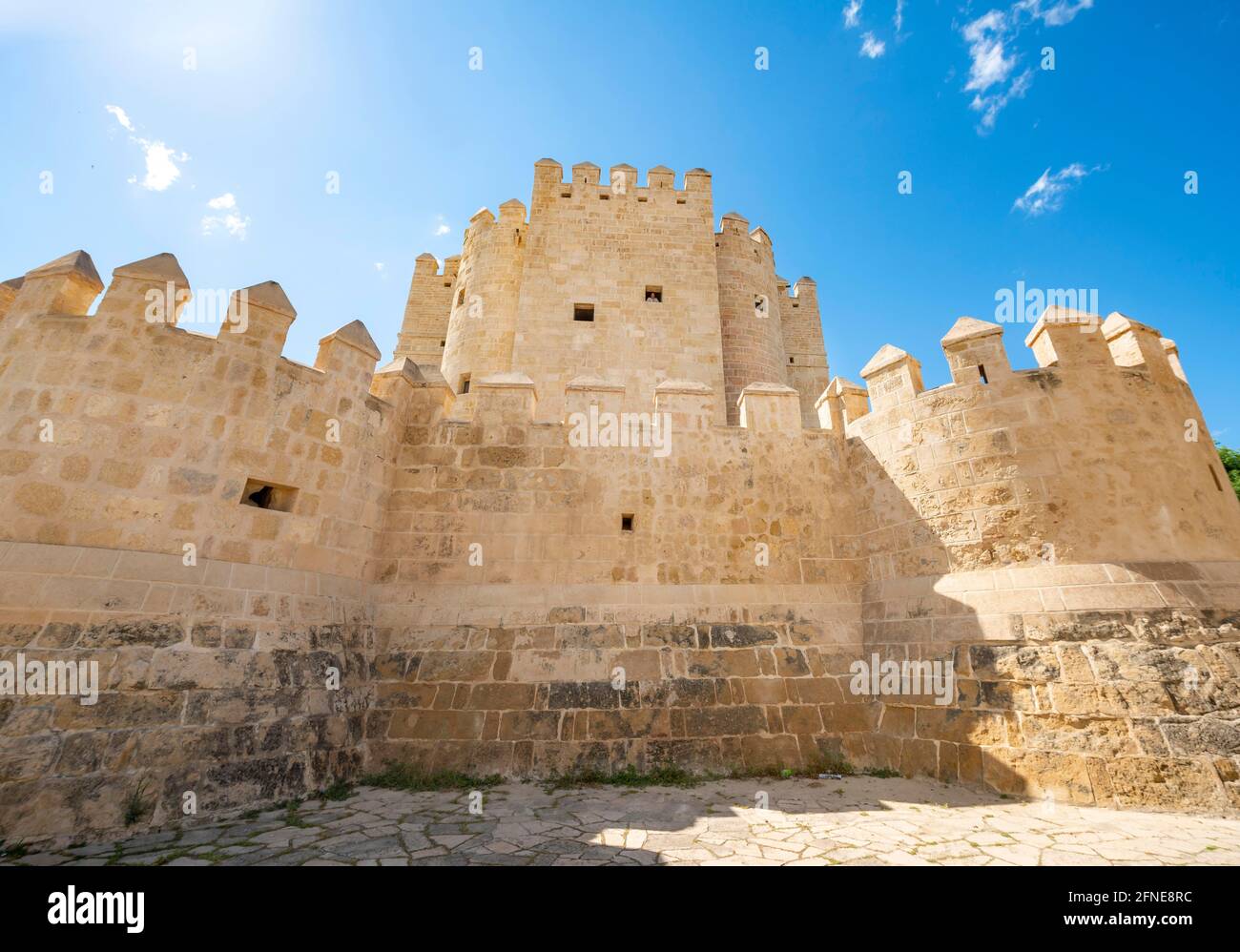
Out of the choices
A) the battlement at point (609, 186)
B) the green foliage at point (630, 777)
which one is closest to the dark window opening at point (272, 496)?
the green foliage at point (630, 777)

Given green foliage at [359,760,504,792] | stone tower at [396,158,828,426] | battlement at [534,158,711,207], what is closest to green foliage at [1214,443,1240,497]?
stone tower at [396,158,828,426]

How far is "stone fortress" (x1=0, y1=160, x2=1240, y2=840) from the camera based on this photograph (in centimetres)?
423

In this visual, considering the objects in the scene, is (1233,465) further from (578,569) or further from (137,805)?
(137,805)

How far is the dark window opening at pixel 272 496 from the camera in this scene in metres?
5.50

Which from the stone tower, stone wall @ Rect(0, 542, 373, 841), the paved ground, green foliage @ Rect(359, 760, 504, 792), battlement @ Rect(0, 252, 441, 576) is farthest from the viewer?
the stone tower

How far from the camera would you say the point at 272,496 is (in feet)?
18.5

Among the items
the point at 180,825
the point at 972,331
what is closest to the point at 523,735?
the point at 180,825

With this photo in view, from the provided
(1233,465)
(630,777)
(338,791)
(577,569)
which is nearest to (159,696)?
(338,791)

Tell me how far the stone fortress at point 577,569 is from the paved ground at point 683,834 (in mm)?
460

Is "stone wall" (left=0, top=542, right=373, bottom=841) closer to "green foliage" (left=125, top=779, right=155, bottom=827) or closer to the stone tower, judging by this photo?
"green foliage" (left=125, top=779, right=155, bottom=827)

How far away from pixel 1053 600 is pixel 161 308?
9.69m

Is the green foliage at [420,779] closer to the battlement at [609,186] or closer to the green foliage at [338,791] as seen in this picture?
the green foliage at [338,791]

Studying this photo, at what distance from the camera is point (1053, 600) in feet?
16.9

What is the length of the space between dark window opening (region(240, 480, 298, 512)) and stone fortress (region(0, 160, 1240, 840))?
0.16 feet
